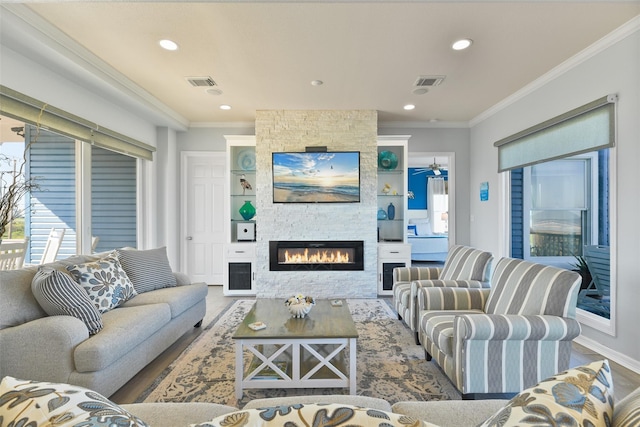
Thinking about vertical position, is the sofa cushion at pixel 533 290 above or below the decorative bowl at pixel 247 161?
below

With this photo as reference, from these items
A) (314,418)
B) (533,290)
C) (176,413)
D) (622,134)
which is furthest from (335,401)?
(622,134)

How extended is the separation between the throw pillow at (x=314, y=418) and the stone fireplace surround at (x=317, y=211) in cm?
397

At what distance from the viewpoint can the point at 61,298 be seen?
6.84 ft

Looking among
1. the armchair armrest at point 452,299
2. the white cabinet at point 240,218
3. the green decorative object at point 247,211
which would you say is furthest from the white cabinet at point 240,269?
the armchair armrest at point 452,299

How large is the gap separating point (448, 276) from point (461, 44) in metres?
2.15

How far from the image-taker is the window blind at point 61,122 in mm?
2523

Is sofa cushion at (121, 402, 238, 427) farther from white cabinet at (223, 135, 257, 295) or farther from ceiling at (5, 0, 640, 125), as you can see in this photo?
white cabinet at (223, 135, 257, 295)

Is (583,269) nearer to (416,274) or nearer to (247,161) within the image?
(416,274)

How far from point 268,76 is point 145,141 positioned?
236 centimetres

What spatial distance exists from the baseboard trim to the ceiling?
2.64 m

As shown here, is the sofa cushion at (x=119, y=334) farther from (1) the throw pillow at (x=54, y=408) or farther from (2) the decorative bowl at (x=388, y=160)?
(2) the decorative bowl at (x=388, y=160)

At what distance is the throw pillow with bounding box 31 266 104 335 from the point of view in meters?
2.06

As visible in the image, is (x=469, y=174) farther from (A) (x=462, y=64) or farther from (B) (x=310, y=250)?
(B) (x=310, y=250)

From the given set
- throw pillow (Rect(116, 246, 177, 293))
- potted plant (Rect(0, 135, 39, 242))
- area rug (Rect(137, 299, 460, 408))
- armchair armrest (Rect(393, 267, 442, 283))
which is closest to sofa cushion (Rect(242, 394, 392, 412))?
area rug (Rect(137, 299, 460, 408))
